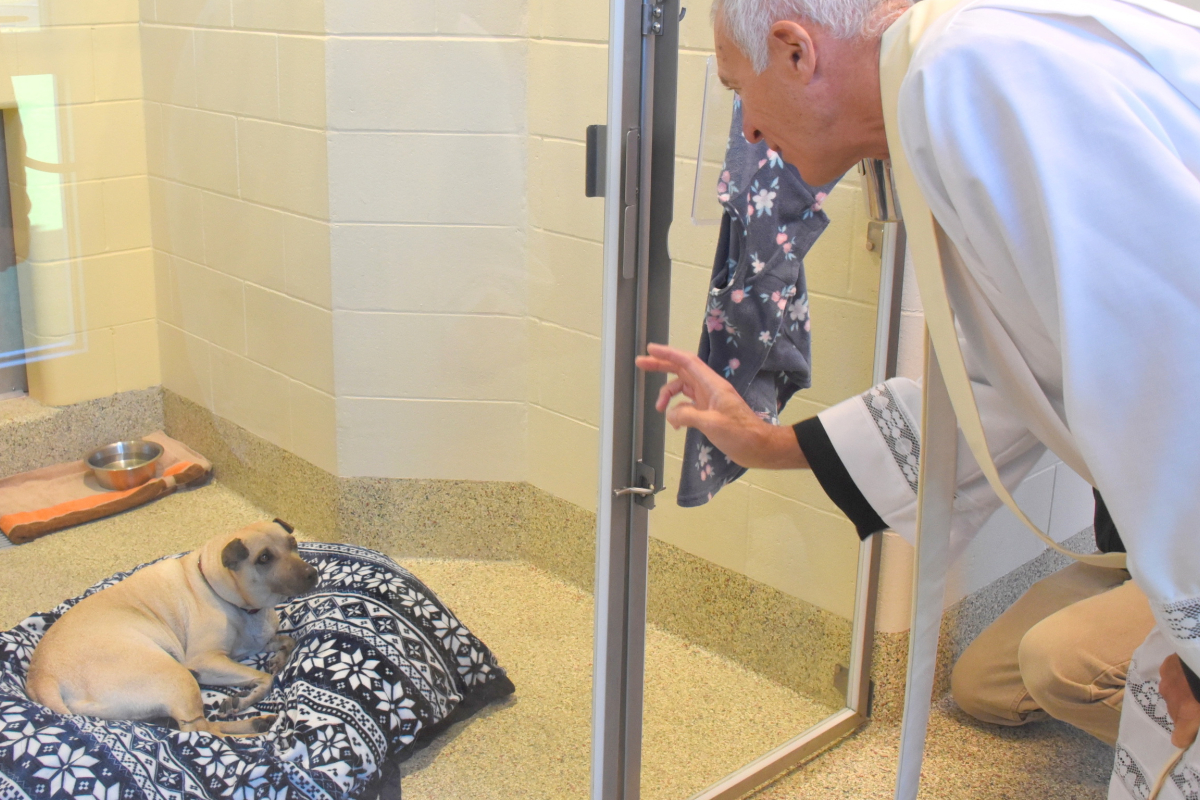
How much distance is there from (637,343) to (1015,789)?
127 centimetres

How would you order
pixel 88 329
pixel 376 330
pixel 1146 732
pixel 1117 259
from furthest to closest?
pixel 376 330, pixel 88 329, pixel 1146 732, pixel 1117 259

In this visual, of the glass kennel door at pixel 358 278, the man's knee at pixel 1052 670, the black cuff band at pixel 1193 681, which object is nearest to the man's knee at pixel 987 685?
the man's knee at pixel 1052 670

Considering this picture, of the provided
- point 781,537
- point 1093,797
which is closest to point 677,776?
point 781,537

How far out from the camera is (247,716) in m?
1.55

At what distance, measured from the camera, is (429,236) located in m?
1.58

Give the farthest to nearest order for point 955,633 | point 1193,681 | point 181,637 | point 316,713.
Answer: point 955,633
point 316,713
point 181,637
point 1193,681

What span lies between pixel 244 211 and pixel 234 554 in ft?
1.56

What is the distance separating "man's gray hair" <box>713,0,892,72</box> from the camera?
115 centimetres

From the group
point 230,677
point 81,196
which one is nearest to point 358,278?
point 81,196

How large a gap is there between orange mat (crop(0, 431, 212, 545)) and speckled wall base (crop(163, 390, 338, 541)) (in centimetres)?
3

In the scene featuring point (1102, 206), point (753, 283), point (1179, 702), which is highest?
point (1102, 206)

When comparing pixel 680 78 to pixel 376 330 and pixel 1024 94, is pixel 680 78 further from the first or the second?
pixel 1024 94

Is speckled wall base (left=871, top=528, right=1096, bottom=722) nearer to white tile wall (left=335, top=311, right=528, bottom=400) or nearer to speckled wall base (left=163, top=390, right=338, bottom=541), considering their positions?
white tile wall (left=335, top=311, right=528, bottom=400)

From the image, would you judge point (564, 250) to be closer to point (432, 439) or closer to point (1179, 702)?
point (432, 439)
